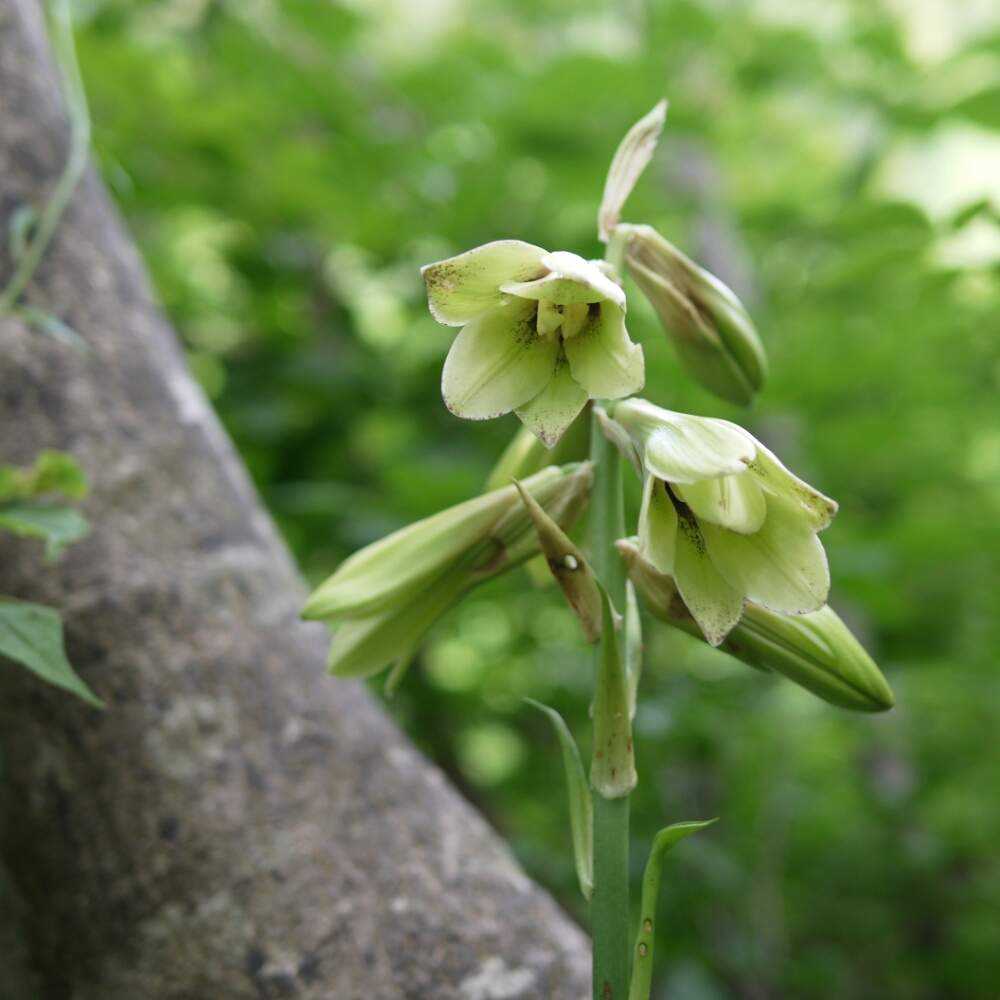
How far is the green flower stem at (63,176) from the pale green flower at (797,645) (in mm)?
790

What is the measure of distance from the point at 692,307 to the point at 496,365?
23 centimetres

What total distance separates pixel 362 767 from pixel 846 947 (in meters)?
2.70

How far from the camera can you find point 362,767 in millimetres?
1093

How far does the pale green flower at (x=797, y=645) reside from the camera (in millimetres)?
748

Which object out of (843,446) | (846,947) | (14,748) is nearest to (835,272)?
(843,446)

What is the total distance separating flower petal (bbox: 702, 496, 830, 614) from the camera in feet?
2.16

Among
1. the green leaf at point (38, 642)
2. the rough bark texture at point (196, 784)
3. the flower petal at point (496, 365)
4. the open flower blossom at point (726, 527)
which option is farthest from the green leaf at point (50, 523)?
the open flower blossom at point (726, 527)

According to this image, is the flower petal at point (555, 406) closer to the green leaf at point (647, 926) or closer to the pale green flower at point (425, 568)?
the pale green flower at point (425, 568)

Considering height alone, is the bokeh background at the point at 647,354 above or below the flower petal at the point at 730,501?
below

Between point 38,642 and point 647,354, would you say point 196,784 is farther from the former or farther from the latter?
point 647,354

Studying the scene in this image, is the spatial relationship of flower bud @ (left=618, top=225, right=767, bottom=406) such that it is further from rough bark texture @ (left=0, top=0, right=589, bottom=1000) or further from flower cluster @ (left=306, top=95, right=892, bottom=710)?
rough bark texture @ (left=0, top=0, right=589, bottom=1000)

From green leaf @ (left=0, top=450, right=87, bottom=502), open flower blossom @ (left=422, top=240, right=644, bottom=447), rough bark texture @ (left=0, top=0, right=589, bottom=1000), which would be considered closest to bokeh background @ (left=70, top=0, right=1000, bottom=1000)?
rough bark texture @ (left=0, top=0, right=589, bottom=1000)

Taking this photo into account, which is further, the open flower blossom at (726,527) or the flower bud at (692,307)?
the flower bud at (692,307)

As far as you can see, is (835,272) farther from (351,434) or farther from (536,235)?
(351,434)
